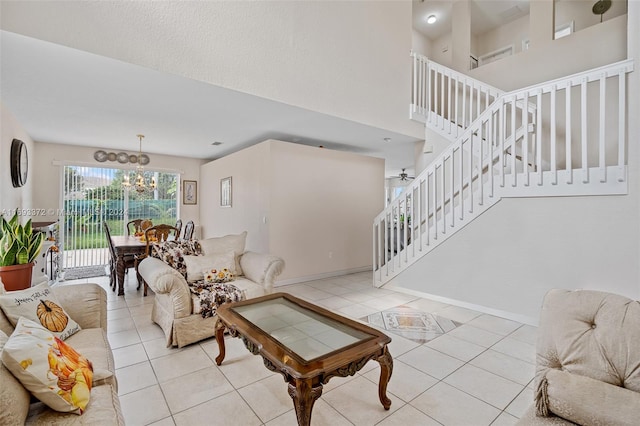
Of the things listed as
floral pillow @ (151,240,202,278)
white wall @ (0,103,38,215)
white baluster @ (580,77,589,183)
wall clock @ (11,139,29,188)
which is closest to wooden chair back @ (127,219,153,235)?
white wall @ (0,103,38,215)

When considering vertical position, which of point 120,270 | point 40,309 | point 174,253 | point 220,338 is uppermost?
point 174,253

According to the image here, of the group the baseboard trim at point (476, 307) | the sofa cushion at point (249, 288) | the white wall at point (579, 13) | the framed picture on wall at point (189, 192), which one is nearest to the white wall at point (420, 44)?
the white wall at point (579, 13)

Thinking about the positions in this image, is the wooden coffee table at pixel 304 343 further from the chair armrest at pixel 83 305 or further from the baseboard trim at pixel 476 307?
the baseboard trim at pixel 476 307

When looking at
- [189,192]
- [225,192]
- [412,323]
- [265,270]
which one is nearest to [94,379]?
[265,270]

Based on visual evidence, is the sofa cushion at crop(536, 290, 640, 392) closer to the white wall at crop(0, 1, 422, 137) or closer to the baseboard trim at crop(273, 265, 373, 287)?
the white wall at crop(0, 1, 422, 137)

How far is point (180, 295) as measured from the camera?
8.49 ft

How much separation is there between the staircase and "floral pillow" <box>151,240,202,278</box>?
2855 millimetres

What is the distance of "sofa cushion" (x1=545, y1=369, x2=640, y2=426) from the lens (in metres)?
0.98

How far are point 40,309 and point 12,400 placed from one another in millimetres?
899

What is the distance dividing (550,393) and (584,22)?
7.32m

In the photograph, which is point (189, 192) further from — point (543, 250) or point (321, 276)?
point (543, 250)

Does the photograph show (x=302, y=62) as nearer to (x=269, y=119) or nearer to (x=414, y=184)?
(x=269, y=119)

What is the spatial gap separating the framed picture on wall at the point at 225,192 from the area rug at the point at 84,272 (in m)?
2.52

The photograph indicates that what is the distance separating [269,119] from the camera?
419 cm
